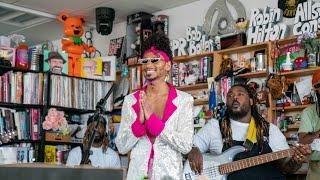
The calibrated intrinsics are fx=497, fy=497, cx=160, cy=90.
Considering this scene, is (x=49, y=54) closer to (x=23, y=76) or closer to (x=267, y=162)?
(x=23, y=76)

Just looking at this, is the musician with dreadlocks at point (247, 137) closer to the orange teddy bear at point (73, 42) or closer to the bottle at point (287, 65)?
the bottle at point (287, 65)

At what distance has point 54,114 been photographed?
479cm

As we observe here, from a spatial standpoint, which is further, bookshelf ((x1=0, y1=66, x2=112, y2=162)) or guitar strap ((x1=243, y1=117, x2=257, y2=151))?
bookshelf ((x1=0, y1=66, x2=112, y2=162))

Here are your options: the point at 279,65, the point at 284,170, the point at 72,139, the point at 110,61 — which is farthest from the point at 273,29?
the point at 72,139

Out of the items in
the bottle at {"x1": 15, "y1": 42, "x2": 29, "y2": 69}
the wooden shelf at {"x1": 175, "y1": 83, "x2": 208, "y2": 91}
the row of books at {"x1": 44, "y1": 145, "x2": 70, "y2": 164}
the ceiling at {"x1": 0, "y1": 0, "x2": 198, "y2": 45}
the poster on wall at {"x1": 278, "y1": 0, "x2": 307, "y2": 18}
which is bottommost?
the row of books at {"x1": 44, "y1": 145, "x2": 70, "y2": 164}

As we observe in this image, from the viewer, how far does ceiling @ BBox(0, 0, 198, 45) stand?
527 cm

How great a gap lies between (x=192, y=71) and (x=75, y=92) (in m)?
1.23

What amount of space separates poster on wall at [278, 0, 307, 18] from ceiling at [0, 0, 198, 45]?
1132 mm

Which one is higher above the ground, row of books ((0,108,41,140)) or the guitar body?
row of books ((0,108,41,140))

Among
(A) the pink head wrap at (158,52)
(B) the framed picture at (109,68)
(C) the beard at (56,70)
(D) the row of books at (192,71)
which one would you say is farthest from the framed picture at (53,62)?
(A) the pink head wrap at (158,52)

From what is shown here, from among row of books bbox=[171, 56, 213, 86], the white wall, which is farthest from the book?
the white wall

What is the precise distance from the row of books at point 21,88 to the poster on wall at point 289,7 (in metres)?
2.35

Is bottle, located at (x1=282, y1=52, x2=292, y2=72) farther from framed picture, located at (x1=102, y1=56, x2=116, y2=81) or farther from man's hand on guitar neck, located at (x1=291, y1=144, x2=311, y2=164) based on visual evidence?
framed picture, located at (x1=102, y1=56, x2=116, y2=81)

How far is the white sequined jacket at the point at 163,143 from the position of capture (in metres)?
2.07
